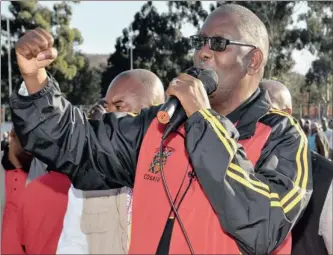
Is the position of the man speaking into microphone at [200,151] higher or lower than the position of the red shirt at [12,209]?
higher

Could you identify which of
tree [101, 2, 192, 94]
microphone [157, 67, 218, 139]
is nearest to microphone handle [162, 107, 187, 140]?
microphone [157, 67, 218, 139]

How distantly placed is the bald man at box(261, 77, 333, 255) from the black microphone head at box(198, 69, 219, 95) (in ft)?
2.53

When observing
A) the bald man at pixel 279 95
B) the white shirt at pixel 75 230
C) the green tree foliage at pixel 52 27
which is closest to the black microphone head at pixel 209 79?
the white shirt at pixel 75 230

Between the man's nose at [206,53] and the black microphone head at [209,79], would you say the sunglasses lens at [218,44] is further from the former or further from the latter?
the black microphone head at [209,79]

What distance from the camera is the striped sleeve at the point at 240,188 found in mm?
1842

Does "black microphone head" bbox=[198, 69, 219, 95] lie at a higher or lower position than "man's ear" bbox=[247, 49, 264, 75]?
lower

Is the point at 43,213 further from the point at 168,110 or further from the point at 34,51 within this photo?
the point at 168,110

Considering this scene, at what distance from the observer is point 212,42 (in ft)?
7.15

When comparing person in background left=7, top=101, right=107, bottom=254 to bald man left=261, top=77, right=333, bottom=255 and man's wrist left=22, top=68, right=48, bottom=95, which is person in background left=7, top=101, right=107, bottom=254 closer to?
bald man left=261, top=77, right=333, bottom=255

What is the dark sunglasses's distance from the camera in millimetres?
2170

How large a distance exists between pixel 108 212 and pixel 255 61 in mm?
1489

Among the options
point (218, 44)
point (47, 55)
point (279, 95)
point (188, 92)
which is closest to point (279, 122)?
point (218, 44)

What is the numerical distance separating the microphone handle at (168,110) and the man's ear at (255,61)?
51cm

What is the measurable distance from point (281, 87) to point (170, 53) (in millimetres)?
40110
